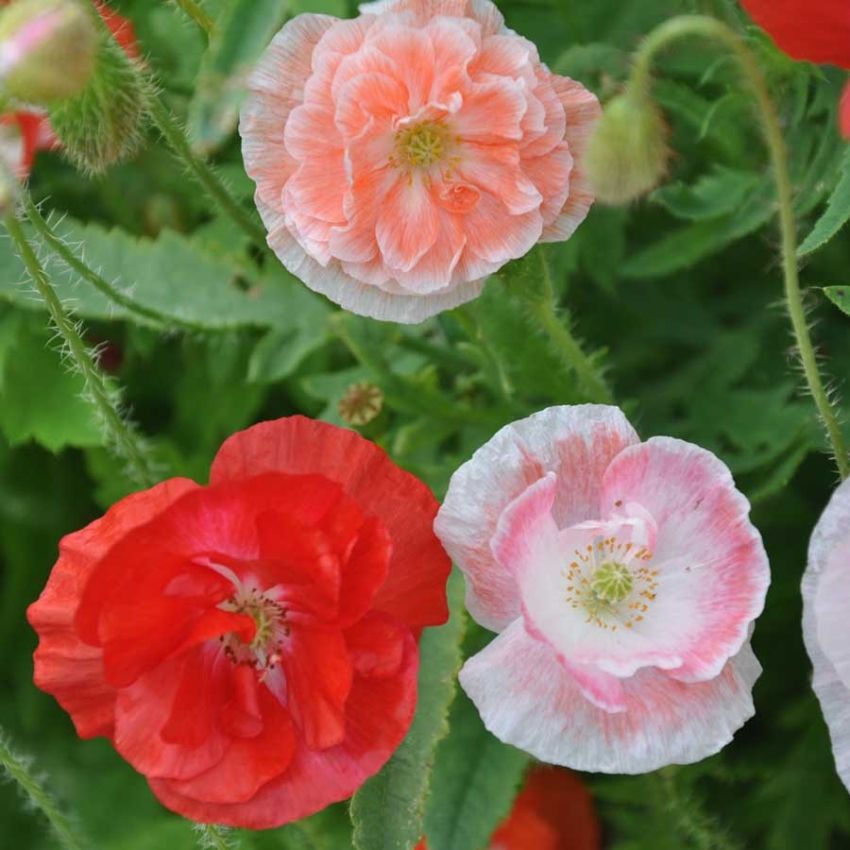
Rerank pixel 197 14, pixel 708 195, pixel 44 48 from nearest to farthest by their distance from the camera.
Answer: pixel 44 48, pixel 197 14, pixel 708 195

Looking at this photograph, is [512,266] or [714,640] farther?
[512,266]

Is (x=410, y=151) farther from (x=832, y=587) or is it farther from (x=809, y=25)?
(x=832, y=587)

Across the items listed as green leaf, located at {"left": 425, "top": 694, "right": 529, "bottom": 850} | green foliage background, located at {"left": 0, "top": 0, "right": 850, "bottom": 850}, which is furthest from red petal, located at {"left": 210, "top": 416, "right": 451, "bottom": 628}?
green leaf, located at {"left": 425, "top": 694, "right": 529, "bottom": 850}

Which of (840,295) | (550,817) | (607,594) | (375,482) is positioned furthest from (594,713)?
(550,817)

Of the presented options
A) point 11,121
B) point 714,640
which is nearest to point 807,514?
point 714,640

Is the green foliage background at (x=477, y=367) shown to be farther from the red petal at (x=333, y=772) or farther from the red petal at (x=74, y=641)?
the red petal at (x=74, y=641)

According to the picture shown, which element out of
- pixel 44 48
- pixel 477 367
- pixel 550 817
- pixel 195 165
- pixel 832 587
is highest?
pixel 44 48

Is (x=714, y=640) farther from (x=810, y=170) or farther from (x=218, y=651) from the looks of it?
(x=810, y=170)
